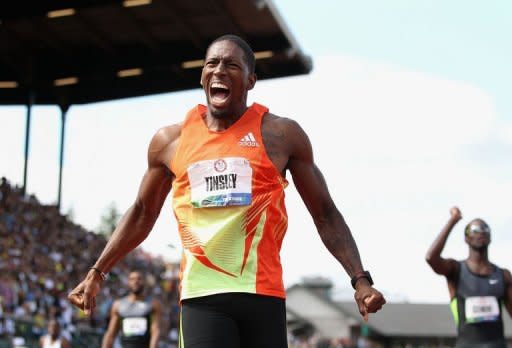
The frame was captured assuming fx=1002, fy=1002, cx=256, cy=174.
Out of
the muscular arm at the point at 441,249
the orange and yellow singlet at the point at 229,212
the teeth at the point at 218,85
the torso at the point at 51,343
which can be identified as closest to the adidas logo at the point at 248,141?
the orange and yellow singlet at the point at 229,212

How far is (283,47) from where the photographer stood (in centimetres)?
2858

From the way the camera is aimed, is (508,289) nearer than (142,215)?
No

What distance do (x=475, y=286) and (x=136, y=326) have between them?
15.6 ft

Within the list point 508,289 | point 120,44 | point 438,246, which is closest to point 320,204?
point 438,246

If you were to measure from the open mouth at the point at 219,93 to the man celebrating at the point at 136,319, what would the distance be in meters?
8.08

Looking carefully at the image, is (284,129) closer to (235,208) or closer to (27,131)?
(235,208)

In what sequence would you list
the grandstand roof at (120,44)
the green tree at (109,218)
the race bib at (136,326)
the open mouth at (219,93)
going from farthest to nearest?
the green tree at (109,218) < the grandstand roof at (120,44) < the race bib at (136,326) < the open mouth at (219,93)

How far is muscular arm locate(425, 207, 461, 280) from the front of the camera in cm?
902

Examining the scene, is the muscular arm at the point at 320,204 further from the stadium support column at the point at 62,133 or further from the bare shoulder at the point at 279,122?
the stadium support column at the point at 62,133

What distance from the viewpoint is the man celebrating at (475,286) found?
9.04 meters

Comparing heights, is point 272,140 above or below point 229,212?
above

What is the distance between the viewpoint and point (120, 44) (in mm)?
29828

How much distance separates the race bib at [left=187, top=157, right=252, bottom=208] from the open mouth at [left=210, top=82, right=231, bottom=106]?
0.25 meters

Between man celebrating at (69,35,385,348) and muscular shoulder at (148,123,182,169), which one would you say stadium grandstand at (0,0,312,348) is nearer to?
muscular shoulder at (148,123,182,169)
